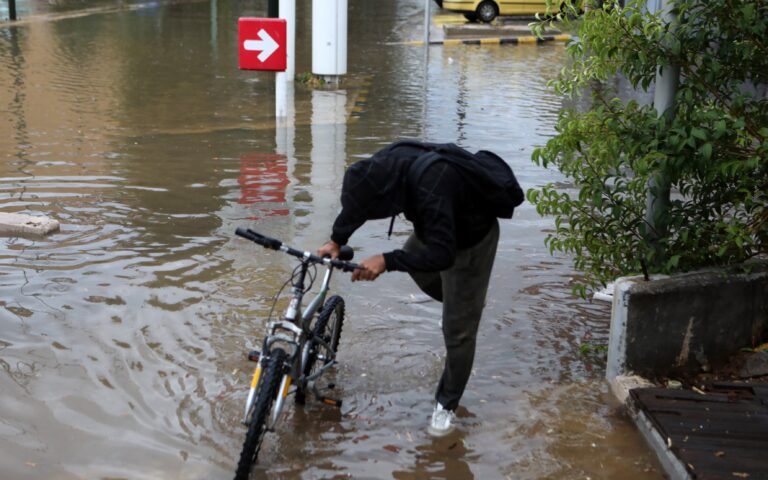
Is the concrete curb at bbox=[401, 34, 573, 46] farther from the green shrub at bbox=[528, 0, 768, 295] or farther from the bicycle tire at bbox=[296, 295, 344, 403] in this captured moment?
the bicycle tire at bbox=[296, 295, 344, 403]

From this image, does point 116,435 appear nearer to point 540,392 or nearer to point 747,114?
point 540,392

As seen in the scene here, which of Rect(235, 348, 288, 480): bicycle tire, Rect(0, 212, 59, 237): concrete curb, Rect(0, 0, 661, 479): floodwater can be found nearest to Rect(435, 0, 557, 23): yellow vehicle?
Rect(0, 0, 661, 479): floodwater

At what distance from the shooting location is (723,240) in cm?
538

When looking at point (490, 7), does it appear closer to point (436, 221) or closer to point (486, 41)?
point (486, 41)

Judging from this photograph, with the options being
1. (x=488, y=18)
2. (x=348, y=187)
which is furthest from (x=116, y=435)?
(x=488, y=18)

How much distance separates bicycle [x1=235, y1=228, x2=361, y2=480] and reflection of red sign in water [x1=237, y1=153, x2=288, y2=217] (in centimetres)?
372

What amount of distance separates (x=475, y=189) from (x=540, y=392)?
1.53 meters

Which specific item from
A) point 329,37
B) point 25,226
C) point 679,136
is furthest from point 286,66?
point 679,136

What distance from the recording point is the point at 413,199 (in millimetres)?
4363

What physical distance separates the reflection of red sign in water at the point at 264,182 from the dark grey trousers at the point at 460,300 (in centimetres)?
387

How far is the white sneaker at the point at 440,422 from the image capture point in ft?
16.3

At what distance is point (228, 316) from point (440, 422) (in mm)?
1892

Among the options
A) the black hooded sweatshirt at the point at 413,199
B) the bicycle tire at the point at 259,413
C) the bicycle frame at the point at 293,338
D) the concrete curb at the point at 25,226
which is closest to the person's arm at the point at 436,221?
the black hooded sweatshirt at the point at 413,199

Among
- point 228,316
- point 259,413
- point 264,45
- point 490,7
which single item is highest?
point 490,7
